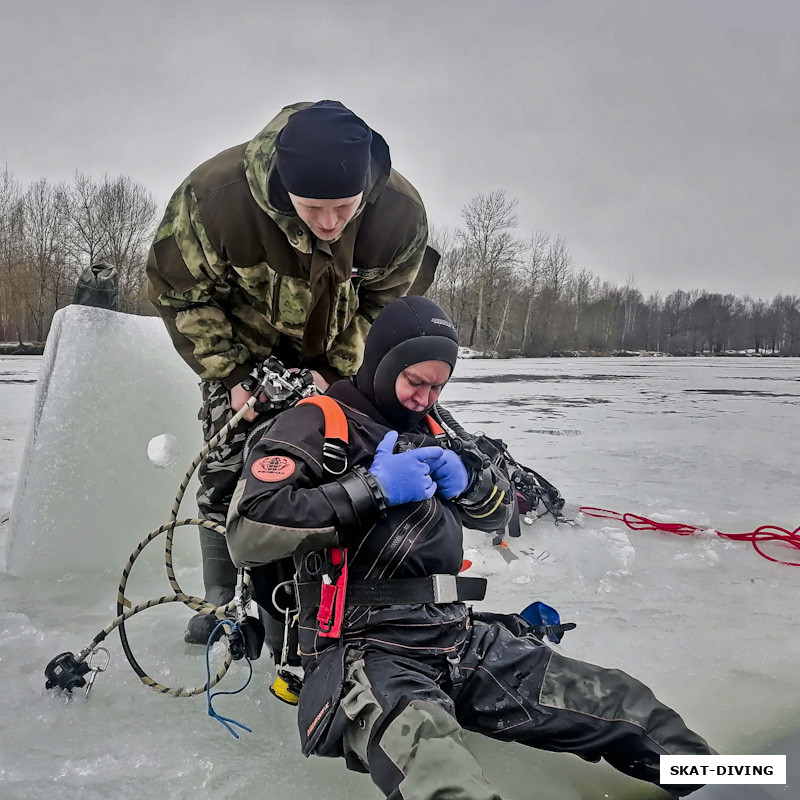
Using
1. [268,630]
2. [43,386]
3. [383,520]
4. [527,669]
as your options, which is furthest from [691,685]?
[43,386]

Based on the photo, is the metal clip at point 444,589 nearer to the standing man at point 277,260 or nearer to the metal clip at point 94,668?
the standing man at point 277,260

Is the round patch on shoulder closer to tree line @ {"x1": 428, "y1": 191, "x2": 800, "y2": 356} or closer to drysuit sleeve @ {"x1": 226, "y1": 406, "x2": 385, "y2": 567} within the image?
drysuit sleeve @ {"x1": 226, "y1": 406, "x2": 385, "y2": 567}

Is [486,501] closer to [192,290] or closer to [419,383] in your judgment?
[419,383]

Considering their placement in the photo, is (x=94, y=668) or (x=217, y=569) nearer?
(x=94, y=668)

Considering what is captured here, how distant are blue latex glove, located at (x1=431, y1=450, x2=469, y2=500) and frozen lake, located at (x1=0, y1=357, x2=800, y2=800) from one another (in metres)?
0.63

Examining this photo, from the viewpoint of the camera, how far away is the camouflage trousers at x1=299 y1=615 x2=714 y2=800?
4.13 ft

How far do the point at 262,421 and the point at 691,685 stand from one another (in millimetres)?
1539

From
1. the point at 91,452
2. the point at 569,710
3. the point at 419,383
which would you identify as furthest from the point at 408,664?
the point at 91,452

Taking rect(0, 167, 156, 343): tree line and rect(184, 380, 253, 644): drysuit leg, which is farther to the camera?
rect(0, 167, 156, 343): tree line

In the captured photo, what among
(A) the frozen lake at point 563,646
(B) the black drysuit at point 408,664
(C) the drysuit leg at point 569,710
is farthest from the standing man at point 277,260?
(C) the drysuit leg at point 569,710

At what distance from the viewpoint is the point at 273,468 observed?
157cm

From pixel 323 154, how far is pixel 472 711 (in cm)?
145

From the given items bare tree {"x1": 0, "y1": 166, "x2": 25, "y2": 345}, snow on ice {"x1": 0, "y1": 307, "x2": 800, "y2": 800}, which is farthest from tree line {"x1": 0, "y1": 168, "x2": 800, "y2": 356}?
snow on ice {"x1": 0, "y1": 307, "x2": 800, "y2": 800}

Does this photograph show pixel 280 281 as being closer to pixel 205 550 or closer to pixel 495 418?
pixel 205 550
